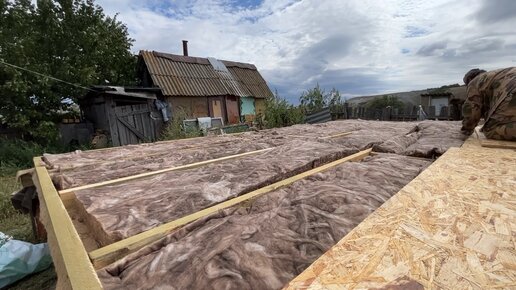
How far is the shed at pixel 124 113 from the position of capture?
919 centimetres

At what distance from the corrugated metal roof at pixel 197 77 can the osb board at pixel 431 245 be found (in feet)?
35.5

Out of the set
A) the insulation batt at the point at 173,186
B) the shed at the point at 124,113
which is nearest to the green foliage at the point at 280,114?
the shed at the point at 124,113

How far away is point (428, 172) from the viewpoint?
1.93 m

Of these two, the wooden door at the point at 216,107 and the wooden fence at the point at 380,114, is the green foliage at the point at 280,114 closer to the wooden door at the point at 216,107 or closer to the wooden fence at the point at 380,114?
the wooden fence at the point at 380,114

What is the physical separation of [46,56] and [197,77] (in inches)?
234

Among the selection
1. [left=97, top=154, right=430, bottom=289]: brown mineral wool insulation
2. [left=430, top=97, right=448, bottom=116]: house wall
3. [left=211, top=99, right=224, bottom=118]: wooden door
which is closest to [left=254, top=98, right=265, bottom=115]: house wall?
[left=211, top=99, right=224, bottom=118]: wooden door

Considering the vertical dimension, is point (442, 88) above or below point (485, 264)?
above

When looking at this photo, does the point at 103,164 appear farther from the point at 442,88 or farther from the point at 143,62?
the point at 442,88

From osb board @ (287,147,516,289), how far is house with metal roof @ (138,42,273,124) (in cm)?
1080

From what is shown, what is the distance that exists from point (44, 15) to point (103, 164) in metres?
10.5

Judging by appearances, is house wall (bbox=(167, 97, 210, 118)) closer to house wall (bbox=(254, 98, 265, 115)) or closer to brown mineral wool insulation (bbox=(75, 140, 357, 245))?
house wall (bbox=(254, 98, 265, 115))

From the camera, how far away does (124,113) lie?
936cm

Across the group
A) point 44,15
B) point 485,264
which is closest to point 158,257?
point 485,264

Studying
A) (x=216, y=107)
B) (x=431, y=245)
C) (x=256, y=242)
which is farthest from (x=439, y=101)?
(x=256, y=242)
